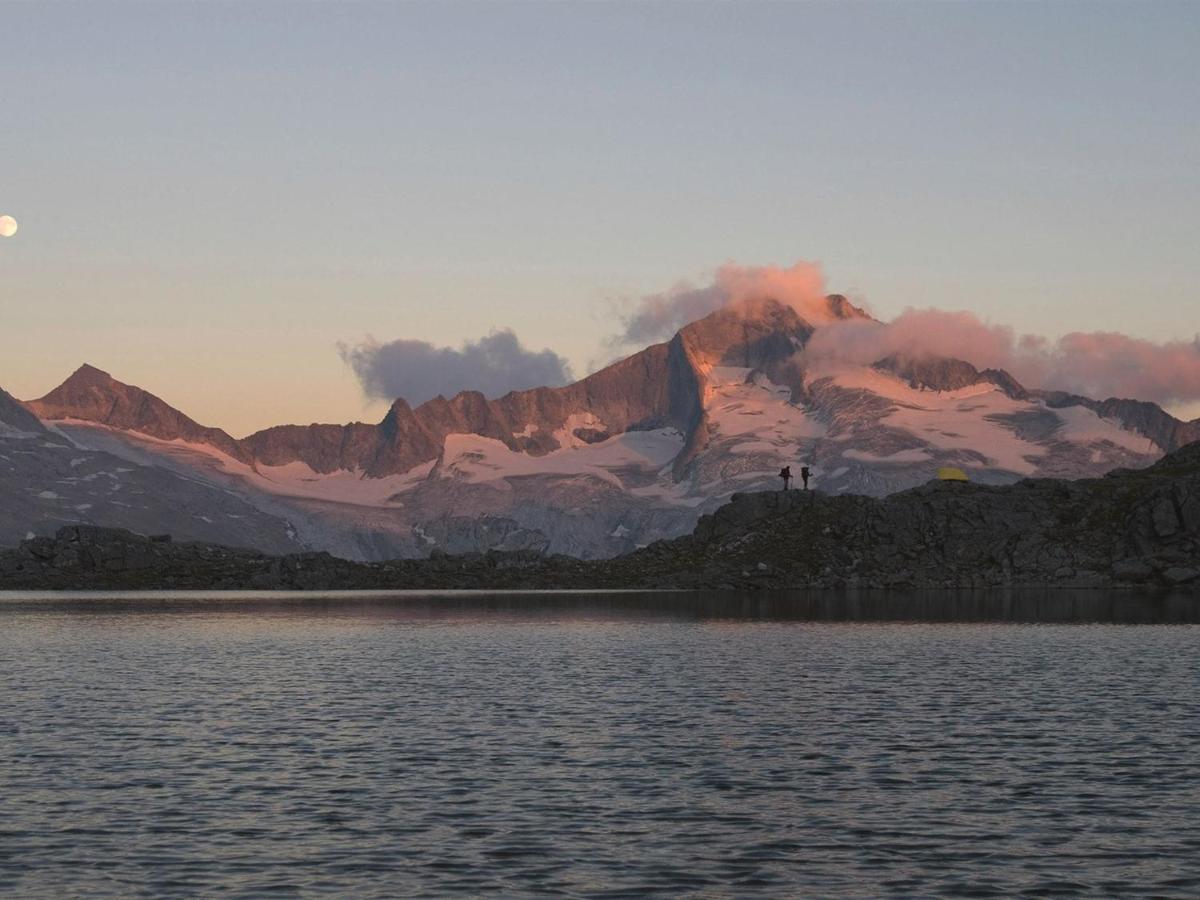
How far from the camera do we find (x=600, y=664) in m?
136

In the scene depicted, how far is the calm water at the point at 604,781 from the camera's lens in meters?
47.8

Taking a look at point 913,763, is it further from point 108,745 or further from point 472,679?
point 472,679

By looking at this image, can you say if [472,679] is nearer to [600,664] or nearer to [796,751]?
[600,664]

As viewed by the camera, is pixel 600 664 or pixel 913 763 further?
pixel 600 664

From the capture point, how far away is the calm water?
47781mm

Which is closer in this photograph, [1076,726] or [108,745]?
[108,745]

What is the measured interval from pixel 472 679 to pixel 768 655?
1477 inches

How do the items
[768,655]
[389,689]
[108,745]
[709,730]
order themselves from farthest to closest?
[768,655] → [389,689] → [709,730] → [108,745]

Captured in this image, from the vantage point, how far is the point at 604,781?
216ft

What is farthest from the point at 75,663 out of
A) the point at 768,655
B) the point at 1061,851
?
the point at 1061,851

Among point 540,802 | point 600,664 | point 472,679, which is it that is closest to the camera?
point 540,802

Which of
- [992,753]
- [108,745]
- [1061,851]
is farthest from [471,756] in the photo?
[1061,851]

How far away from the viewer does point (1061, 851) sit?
50594 millimetres

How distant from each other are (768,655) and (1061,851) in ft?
317
